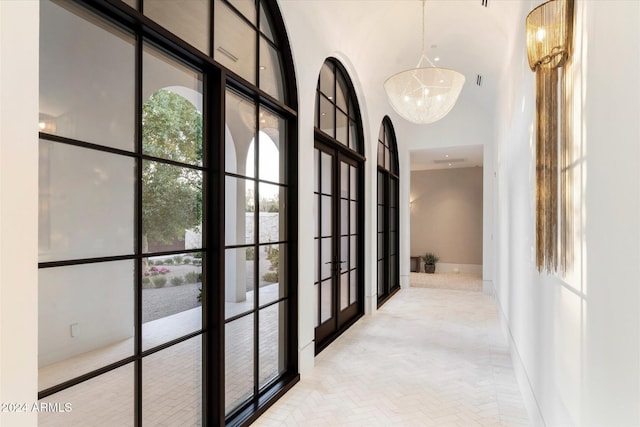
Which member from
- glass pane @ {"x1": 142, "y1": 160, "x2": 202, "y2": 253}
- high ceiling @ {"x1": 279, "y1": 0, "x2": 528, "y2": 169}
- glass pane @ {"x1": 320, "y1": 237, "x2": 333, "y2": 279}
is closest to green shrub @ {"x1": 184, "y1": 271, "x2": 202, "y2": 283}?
glass pane @ {"x1": 142, "y1": 160, "x2": 202, "y2": 253}

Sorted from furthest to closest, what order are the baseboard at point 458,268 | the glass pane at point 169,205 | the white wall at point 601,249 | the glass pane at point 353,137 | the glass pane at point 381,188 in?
the baseboard at point 458,268
the glass pane at point 381,188
the glass pane at point 353,137
the glass pane at point 169,205
the white wall at point 601,249

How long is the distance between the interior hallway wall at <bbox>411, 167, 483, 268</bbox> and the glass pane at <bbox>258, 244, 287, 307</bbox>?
28.2 ft

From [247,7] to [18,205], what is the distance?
223cm

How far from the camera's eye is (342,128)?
15.6 ft

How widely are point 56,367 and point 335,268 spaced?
3.33m

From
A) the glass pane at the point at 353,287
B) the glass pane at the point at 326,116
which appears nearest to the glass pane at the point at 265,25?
the glass pane at the point at 326,116

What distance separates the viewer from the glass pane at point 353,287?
5.20 m

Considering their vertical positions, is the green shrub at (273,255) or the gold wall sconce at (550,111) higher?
the gold wall sconce at (550,111)

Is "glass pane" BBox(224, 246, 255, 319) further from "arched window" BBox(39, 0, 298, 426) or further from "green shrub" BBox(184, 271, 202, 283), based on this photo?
"green shrub" BBox(184, 271, 202, 283)

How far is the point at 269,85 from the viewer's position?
3033 mm

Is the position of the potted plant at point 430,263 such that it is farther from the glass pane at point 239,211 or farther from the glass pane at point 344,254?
the glass pane at point 239,211

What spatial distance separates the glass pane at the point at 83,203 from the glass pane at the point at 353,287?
3787mm

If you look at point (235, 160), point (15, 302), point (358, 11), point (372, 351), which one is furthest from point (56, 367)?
point (358, 11)

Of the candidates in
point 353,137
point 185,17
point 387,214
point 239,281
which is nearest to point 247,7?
point 185,17
